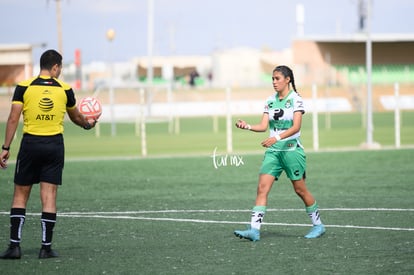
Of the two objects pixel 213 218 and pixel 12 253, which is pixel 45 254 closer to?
pixel 12 253

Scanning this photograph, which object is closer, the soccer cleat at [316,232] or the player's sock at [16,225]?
the player's sock at [16,225]

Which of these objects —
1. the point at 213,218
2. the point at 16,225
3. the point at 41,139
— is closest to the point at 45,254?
the point at 16,225

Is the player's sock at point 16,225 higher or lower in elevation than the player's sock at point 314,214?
higher

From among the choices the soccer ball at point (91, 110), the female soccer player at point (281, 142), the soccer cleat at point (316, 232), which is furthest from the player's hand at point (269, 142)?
the soccer ball at point (91, 110)

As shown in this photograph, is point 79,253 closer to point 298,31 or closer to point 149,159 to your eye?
point 149,159

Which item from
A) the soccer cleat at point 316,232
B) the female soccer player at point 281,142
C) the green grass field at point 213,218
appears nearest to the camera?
the green grass field at point 213,218

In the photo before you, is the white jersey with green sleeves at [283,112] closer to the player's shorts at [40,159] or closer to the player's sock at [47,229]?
the player's shorts at [40,159]

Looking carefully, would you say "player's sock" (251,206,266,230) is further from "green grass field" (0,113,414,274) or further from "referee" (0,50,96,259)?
"referee" (0,50,96,259)

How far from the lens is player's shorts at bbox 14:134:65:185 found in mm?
10789

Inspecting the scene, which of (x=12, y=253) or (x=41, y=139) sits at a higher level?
(x=41, y=139)

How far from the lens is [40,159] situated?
10.8 meters

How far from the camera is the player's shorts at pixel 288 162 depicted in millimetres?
12250

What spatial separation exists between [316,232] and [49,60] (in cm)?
399

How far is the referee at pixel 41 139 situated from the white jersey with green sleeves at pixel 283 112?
2663mm
